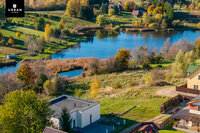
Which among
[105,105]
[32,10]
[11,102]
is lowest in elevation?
[105,105]

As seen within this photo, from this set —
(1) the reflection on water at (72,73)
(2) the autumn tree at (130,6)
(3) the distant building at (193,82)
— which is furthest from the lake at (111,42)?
(3) the distant building at (193,82)

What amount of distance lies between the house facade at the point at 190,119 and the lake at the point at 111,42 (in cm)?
4526

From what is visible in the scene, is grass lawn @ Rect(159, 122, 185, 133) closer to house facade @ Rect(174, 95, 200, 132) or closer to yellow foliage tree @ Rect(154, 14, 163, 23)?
house facade @ Rect(174, 95, 200, 132)

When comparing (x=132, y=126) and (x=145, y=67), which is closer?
(x=132, y=126)

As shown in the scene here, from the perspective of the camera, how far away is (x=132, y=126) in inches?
1272

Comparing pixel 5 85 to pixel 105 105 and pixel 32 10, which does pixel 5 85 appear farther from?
pixel 32 10

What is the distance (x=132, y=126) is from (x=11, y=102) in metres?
12.8

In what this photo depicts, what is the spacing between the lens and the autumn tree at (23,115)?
2731 cm

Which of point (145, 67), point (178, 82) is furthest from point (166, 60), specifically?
point (178, 82)

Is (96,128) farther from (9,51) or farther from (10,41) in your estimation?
(10,41)

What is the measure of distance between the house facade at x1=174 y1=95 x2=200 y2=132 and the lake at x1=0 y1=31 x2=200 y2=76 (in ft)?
148

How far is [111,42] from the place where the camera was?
321 feet

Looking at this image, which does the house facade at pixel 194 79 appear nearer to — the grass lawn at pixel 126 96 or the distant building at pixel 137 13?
the grass lawn at pixel 126 96

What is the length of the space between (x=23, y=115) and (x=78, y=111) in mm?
6677
